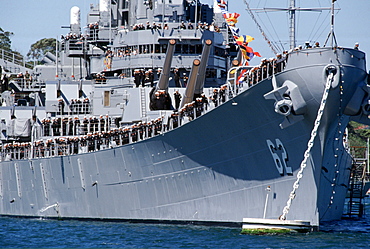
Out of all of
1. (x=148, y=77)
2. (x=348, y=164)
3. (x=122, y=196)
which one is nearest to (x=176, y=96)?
(x=148, y=77)

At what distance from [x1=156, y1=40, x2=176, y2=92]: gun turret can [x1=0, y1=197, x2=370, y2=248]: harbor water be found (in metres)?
5.29

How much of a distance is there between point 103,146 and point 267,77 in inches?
364

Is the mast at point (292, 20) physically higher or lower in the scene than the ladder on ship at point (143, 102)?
higher

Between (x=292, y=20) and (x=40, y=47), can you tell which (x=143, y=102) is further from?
(x=40, y=47)

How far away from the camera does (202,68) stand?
25.9m

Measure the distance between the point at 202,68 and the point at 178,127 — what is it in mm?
3064

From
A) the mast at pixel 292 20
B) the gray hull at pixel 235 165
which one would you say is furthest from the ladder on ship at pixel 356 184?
the mast at pixel 292 20

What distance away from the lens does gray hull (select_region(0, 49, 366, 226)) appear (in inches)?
818

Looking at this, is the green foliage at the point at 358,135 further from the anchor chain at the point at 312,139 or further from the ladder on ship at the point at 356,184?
the anchor chain at the point at 312,139

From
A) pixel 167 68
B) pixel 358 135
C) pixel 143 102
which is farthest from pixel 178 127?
pixel 358 135

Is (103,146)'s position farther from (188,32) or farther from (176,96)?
(188,32)

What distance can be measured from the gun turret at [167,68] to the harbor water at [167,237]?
17.3 feet

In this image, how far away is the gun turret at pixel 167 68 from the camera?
1047 inches

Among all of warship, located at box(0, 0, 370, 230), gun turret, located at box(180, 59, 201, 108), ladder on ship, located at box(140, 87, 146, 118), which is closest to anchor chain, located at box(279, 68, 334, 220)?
warship, located at box(0, 0, 370, 230)
